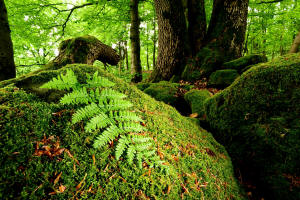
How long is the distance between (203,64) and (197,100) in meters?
2.44

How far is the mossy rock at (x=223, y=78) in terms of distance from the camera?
4.55m

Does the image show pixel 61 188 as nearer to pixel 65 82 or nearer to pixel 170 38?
pixel 65 82

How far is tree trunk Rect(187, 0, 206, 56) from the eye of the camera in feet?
20.9

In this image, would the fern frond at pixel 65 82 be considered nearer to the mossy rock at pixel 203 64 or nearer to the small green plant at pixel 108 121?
the small green plant at pixel 108 121

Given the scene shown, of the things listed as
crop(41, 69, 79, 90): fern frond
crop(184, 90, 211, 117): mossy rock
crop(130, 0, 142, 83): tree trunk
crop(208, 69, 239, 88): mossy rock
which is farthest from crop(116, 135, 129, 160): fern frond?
crop(130, 0, 142, 83): tree trunk

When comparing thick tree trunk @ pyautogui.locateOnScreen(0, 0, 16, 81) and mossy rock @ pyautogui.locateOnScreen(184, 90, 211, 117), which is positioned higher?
thick tree trunk @ pyautogui.locateOnScreen(0, 0, 16, 81)

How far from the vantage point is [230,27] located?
5789 mm

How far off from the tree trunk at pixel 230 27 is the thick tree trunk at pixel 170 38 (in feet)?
4.50

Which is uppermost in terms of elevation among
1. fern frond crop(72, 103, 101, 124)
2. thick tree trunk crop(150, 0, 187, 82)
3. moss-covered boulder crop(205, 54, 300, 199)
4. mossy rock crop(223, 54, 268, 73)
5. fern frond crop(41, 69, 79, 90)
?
thick tree trunk crop(150, 0, 187, 82)

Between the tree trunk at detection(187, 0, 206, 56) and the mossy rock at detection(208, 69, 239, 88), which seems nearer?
the mossy rock at detection(208, 69, 239, 88)

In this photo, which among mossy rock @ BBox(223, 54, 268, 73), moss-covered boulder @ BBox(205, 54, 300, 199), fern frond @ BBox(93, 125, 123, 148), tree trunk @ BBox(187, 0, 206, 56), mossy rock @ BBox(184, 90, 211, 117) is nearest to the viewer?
fern frond @ BBox(93, 125, 123, 148)

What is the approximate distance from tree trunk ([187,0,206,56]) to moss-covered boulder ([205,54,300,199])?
4169mm

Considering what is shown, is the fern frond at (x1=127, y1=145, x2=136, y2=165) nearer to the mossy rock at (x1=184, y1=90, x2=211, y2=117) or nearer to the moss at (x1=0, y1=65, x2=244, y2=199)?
the moss at (x1=0, y1=65, x2=244, y2=199)

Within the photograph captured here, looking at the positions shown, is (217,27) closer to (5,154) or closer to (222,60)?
(222,60)
